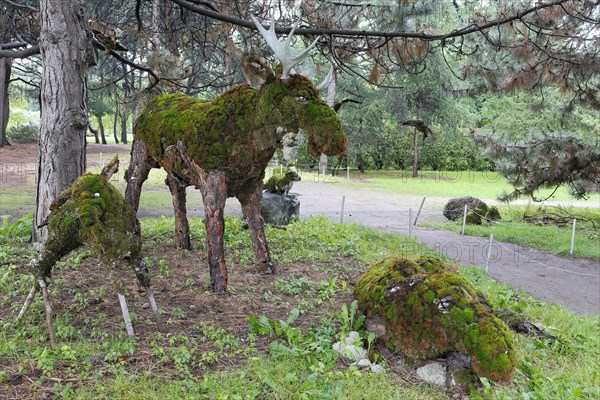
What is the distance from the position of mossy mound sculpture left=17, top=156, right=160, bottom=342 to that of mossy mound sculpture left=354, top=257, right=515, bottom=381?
7.15 ft

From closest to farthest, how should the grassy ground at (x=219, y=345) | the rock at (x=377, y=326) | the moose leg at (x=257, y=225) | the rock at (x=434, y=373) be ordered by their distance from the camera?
1. the grassy ground at (x=219, y=345)
2. the rock at (x=434, y=373)
3. the rock at (x=377, y=326)
4. the moose leg at (x=257, y=225)

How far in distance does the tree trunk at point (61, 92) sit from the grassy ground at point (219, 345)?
3.51ft

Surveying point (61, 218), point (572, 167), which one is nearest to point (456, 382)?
point (61, 218)

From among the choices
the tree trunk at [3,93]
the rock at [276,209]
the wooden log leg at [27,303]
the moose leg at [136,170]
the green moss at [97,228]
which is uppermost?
the tree trunk at [3,93]

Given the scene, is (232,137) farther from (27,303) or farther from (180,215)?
(27,303)

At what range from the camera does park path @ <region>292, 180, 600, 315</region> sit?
7801 mm

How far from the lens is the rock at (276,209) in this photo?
9914 mm

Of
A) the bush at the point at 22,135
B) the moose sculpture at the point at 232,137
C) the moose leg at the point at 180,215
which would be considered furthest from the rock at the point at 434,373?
the bush at the point at 22,135

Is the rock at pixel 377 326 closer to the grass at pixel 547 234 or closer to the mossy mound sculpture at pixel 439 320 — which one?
the mossy mound sculpture at pixel 439 320

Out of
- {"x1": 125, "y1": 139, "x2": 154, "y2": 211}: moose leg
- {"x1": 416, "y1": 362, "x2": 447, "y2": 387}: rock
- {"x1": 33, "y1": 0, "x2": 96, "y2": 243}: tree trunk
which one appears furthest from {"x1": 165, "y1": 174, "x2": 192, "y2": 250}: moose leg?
{"x1": 416, "y1": 362, "x2": 447, "y2": 387}: rock

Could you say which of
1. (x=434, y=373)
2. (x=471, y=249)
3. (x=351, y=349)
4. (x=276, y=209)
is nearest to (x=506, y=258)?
(x=471, y=249)

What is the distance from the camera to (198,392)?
3.31 metres

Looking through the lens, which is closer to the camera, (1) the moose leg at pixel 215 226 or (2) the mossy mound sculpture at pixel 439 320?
(2) the mossy mound sculpture at pixel 439 320

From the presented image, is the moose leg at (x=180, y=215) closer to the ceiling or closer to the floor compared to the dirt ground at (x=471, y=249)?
closer to the ceiling
